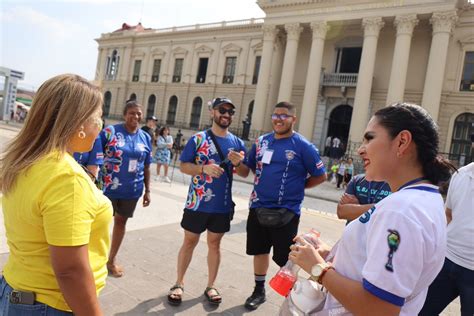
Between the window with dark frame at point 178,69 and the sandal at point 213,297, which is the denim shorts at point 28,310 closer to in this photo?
the sandal at point 213,297

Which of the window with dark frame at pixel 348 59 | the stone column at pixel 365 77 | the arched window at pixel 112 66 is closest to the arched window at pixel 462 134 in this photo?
the stone column at pixel 365 77

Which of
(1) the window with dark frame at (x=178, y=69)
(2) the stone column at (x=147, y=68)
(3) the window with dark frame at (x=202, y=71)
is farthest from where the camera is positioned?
(2) the stone column at (x=147, y=68)

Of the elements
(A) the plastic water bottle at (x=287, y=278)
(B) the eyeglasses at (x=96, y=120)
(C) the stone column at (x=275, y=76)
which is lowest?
(A) the plastic water bottle at (x=287, y=278)

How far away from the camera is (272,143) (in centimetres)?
373

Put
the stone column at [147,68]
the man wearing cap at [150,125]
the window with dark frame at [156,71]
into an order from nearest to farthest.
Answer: the man wearing cap at [150,125]
the window with dark frame at [156,71]
the stone column at [147,68]

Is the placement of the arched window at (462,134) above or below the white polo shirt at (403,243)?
above

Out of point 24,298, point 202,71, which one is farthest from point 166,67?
point 24,298

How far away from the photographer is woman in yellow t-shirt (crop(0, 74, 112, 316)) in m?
1.36

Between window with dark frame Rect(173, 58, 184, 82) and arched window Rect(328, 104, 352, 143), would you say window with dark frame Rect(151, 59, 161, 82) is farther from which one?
arched window Rect(328, 104, 352, 143)

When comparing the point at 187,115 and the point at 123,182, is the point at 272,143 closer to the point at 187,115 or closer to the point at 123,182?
the point at 123,182

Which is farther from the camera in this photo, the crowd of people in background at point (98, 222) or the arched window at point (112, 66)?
the arched window at point (112, 66)

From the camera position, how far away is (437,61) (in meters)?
20.7

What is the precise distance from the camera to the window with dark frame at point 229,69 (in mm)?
33409

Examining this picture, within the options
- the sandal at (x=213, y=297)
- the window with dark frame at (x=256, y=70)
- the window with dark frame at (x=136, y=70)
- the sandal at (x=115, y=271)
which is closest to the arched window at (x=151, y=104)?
the window with dark frame at (x=136, y=70)
